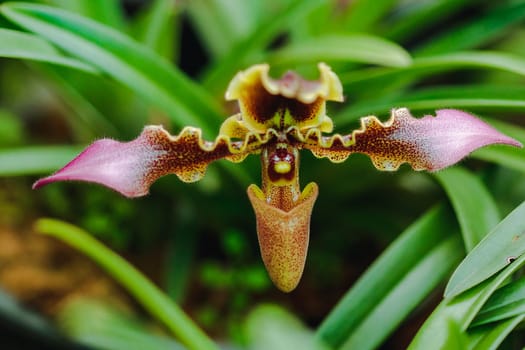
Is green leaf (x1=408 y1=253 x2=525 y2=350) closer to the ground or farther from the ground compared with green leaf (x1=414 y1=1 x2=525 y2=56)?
closer to the ground

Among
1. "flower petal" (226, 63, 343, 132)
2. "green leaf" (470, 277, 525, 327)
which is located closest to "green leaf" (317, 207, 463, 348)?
"green leaf" (470, 277, 525, 327)

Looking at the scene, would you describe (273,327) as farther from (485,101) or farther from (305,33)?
(305,33)

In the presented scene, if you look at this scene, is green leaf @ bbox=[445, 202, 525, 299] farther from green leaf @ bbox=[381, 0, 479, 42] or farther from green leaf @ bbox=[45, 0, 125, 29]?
green leaf @ bbox=[45, 0, 125, 29]

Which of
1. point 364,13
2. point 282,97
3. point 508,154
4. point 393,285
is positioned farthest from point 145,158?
point 364,13

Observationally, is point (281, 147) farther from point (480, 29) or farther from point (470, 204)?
point (480, 29)

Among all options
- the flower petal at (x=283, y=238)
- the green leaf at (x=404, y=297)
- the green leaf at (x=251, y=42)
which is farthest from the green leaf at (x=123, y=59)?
the green leaf at (x=404, y=297)

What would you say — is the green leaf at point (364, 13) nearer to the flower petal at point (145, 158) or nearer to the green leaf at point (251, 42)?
the green leaf at point (251, 42)

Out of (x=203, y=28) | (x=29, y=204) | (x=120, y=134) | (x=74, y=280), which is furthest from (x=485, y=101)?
(x=29, y=204)
